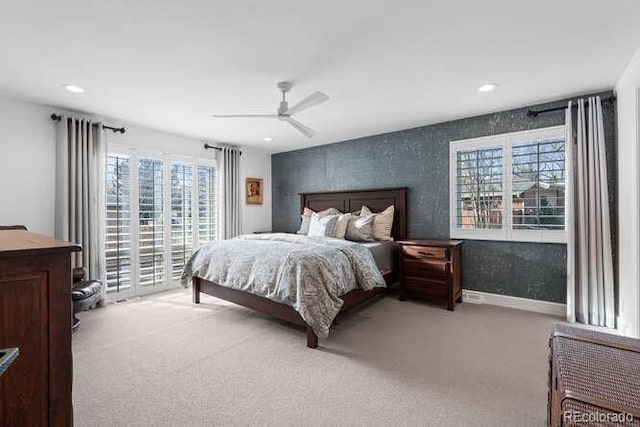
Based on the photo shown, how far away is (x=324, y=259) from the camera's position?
9.62 feet

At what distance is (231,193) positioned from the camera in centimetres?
542

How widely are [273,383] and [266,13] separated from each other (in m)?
2.46

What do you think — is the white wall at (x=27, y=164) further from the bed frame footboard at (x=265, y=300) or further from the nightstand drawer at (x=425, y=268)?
the nightstand drawer at (x=425, y=268)

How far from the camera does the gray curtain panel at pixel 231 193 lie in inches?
210

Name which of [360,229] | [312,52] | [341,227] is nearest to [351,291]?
[360,229]

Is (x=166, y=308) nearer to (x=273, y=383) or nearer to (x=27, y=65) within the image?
(x=273, y=383)

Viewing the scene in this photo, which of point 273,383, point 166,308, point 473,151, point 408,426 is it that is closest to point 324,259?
point 273,383

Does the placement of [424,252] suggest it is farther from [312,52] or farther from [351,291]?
[312,52]

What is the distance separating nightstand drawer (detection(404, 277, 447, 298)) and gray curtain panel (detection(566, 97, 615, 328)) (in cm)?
125

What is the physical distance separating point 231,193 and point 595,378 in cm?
510

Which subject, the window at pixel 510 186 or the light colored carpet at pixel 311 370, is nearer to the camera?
the light colored carpet at pixel 311 370

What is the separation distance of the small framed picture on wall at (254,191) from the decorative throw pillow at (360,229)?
227 cm

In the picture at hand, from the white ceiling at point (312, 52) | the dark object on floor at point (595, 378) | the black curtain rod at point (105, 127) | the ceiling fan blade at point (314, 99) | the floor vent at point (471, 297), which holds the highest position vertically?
the white ceiling at point (312, 52)

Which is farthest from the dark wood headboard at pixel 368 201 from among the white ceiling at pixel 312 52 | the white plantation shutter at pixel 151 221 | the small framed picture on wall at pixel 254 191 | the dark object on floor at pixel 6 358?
the dark object on floor at pixel 6 358
